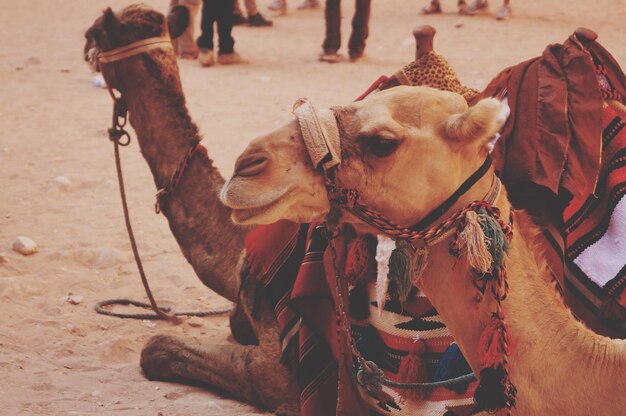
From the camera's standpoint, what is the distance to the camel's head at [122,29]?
4.34 m

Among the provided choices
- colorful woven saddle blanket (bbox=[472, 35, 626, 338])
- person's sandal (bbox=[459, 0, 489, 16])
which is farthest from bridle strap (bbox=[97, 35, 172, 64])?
person's sandal (bbox=[459, 0, 489, 16])

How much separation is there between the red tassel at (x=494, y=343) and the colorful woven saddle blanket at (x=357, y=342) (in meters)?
0.58

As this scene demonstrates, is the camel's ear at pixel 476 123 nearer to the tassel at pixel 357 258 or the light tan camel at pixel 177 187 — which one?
the tassel at pixel 357 258

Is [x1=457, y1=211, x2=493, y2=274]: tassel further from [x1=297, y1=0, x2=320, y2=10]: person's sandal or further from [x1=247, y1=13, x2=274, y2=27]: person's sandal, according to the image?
[x1=297, y1=0, x2=320, y2=10]: person's sandal

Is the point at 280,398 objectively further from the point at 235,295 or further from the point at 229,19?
the point at 229,19

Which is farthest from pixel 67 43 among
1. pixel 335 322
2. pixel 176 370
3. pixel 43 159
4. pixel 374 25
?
pixel 335 322

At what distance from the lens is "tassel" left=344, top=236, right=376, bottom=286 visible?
3.12 metres

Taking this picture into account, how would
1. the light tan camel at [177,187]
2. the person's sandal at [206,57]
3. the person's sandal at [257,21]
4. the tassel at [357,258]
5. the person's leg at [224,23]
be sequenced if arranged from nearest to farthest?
the tassel at [357,258], the light tan camel at [177,187], the person's leg at [224,23], the person's sandal at [206,57], the person's sandal at [257,21]

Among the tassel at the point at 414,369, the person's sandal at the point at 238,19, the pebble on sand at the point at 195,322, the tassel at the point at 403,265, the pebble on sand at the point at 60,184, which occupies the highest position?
the tassel at the point at 403,265

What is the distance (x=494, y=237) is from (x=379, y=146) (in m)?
0.38

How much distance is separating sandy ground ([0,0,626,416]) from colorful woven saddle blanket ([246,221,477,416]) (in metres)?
0.51

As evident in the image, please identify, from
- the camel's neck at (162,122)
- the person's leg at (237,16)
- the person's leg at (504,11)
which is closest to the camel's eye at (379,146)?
the camel's neck at (162,122)

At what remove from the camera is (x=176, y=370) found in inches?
165

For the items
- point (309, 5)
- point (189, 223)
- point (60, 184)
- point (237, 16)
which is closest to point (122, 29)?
point (189, 223)
